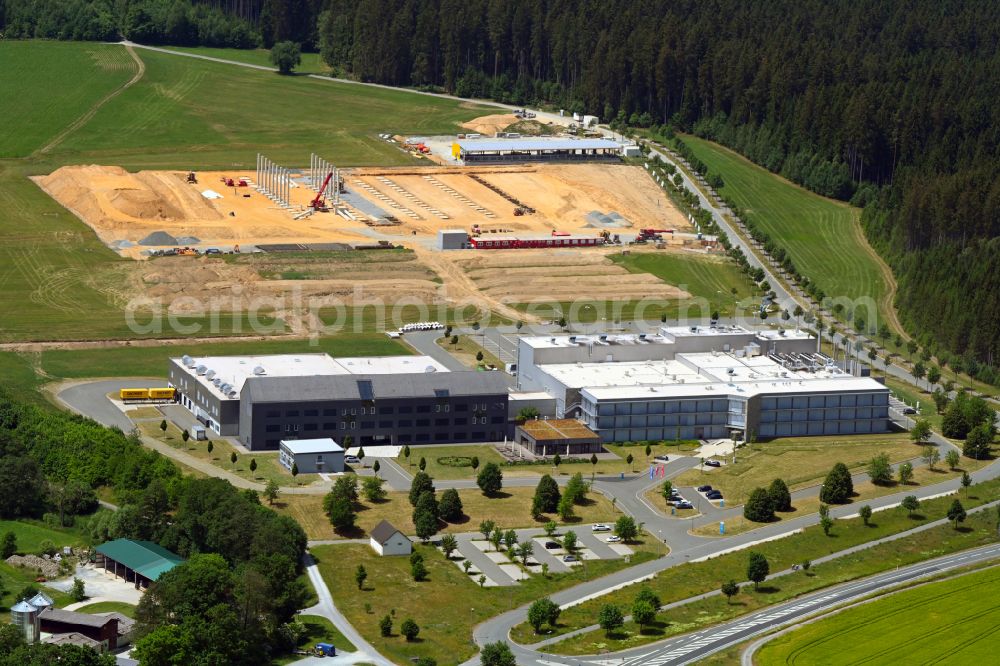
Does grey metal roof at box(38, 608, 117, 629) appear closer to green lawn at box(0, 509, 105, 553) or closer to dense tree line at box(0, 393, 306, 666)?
dense tree line at box(0, 393, 306, 666)

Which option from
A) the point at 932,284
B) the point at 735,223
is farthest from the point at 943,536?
the point at 735,223

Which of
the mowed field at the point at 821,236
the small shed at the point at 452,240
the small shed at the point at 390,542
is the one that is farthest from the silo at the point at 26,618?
the small shed at the point at 452,240

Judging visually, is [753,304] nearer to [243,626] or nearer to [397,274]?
[397,274]

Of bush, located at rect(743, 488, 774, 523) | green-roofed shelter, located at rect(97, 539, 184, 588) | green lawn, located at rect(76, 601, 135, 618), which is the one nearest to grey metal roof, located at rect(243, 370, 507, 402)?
bush, located at rect(743, 488, 774, 523)

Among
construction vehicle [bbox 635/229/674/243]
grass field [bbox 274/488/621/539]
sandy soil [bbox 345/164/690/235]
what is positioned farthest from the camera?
sandy soil [bbox 345/164/690/235]

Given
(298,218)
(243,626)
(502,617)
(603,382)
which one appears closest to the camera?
(243,626)

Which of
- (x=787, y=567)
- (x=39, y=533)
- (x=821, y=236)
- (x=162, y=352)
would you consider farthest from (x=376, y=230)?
(x=787, y=567)

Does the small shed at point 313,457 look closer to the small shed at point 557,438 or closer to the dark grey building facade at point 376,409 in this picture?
the dark grey building facade at point 376,409
